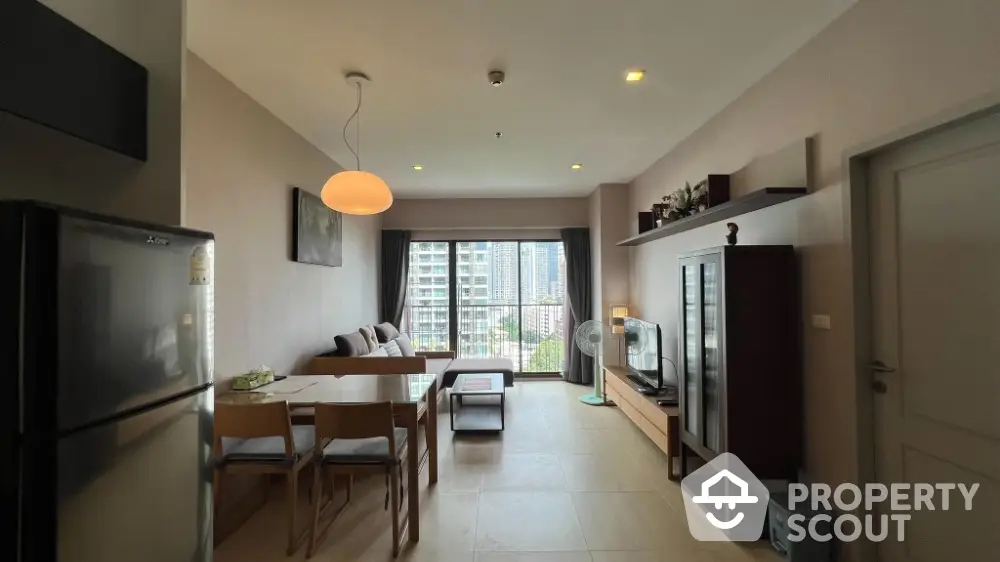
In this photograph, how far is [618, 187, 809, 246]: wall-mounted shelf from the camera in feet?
7.68

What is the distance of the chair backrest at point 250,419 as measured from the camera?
221cm

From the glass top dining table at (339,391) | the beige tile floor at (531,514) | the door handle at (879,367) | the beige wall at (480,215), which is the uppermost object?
the beige wall at (480,215)

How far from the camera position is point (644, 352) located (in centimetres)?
421

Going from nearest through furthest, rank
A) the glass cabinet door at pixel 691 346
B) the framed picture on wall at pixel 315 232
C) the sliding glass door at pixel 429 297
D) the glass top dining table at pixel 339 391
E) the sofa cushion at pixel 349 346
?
the glass top dining table at pixel 339 391 < the glass cabinet door at pixel 691 346 < the framed picture on wall at pixel 315 232 < the sofa cushion at pixel 349 346 < the sliding glass door at pixel 429 297

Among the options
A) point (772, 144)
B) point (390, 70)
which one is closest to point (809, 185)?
point (772, 144)

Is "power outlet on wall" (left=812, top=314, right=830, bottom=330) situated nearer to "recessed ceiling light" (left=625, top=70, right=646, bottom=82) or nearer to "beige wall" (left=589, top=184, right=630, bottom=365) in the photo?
"recessed ceiling light" (left=625, top=70, right=646, bottom=82)

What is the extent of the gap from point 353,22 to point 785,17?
7.25 feet

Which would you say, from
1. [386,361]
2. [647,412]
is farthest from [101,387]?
[647,412]

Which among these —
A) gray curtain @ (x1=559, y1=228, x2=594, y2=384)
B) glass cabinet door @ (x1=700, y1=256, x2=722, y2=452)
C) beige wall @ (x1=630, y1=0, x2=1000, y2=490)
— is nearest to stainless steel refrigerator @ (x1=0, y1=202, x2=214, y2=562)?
glass cabinet door @ (x1=700, y1=256, x2=722, y2=452)

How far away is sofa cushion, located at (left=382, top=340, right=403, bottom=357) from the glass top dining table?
6.09ft

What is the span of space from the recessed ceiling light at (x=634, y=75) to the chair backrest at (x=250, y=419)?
2.86 metres

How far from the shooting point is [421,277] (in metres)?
6.65

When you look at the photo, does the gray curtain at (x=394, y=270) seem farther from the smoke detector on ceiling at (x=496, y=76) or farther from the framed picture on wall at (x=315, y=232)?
the smoke detector on ceiling at (x=496, y=76)

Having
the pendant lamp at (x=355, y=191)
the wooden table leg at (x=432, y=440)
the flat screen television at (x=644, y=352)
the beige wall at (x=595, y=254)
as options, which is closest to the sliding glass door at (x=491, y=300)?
the beige wall at (x=595, y=254)
